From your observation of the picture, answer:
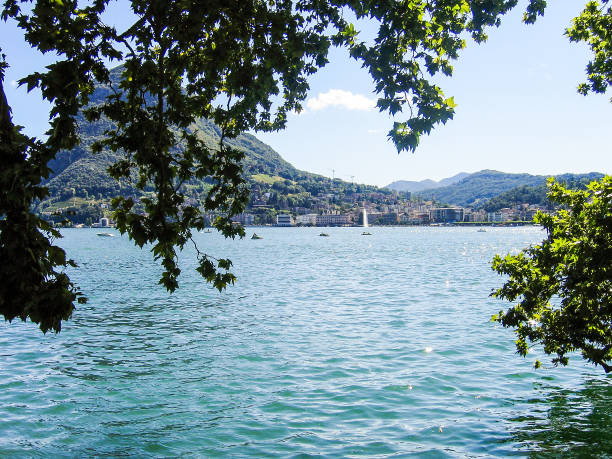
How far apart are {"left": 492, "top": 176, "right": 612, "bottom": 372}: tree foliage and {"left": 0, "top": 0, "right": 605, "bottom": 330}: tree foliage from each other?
4033mm

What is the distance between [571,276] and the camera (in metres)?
8.98

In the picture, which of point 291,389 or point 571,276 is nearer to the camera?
point 571,276

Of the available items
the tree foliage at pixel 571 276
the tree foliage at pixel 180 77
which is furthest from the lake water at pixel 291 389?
the tree foliage at pixel 180 77

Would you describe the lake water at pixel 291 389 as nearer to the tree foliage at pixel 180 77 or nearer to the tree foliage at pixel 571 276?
the tree foliage at pixel 571 276

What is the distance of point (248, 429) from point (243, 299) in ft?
68.0

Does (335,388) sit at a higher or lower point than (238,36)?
lower

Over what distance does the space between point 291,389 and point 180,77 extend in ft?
29.9

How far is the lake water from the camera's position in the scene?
32.4 ft

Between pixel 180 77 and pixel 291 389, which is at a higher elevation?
pixel 180 77

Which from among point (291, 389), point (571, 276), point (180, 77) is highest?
point (180, 77)

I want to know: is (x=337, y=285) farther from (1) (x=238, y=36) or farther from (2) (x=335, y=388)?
(1) (x=238, y=36)

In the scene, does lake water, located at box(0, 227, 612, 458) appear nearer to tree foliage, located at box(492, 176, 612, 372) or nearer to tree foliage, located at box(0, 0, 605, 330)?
tree foliage, located at box(492, 176, 612, 372)

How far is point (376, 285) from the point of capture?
38781mm

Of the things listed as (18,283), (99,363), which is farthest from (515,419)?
(99,363)
